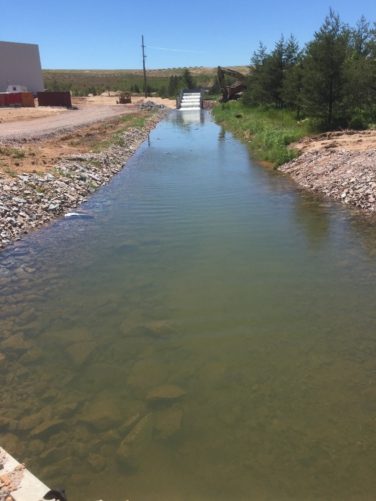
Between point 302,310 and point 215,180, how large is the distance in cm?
1135

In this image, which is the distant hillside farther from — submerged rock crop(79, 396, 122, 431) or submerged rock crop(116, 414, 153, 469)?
submerged rock crop(116, 414, 153, 469)

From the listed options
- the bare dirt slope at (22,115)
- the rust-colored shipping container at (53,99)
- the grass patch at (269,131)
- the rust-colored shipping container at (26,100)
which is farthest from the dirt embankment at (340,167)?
the rust-colored shipping container at (53,99)

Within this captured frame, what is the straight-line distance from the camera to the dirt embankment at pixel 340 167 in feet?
44.6

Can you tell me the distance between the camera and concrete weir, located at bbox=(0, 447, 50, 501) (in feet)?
11.8

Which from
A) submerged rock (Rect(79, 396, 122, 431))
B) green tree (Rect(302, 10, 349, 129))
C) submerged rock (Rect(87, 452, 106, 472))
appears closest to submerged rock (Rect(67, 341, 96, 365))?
submerged rock (Rect(79, 396, 122, 431))

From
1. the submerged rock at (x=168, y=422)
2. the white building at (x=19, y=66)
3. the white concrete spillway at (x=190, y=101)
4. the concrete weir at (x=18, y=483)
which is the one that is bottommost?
the submerged rock at (x=168, y=422)

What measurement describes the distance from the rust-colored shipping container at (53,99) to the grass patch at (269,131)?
19962 millimetres

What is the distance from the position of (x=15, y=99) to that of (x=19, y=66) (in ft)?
35.0

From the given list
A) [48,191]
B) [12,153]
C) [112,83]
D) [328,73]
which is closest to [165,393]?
[48,191]

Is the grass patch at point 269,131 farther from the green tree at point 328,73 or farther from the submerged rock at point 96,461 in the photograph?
the submerged rock at point 96,461

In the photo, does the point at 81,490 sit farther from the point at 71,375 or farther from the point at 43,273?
the point at 43,273

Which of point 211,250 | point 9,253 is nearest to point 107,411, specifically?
point 211,250

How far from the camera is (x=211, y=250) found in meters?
9.94

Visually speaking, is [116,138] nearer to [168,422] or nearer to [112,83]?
[168,422]
